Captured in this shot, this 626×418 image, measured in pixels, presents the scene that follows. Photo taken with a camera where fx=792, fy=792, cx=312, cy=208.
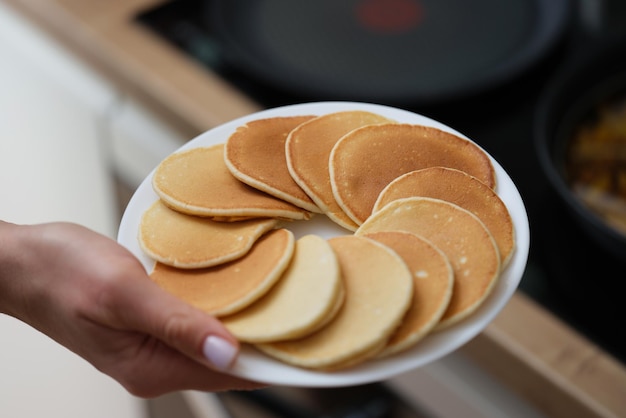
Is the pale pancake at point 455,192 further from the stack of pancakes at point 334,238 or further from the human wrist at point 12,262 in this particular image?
the human wrist at point 12,262

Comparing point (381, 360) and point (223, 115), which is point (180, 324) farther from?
point (223, 115)

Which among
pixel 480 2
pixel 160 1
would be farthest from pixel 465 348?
pixel 160 1

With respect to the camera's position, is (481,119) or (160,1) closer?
(481,119)

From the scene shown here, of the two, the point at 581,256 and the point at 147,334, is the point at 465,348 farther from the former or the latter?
the point at 147,334

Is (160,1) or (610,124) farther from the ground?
(160,1)

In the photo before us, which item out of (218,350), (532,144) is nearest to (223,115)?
(532,144)

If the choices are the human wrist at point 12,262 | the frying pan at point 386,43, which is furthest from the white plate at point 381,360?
the frying pan at point 386,43
